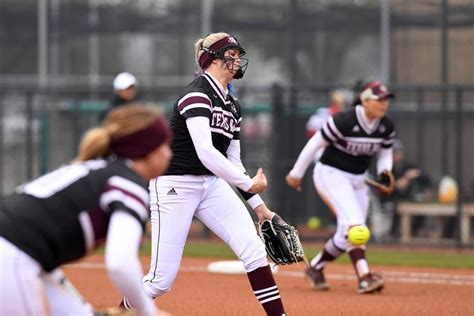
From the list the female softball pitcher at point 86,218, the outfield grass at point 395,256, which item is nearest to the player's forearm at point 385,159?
the outfield grass at point 395,256

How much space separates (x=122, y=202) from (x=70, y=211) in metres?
0.26

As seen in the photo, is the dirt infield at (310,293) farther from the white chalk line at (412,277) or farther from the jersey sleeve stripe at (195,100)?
the jersey sleeve stripe at (195,100)

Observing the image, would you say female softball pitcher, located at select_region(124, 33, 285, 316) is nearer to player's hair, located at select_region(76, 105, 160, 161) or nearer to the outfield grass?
player's hair, located at select_region(76, 105, 160, 161)

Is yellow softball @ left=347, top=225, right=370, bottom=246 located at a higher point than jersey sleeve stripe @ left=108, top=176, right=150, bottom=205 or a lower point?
lower

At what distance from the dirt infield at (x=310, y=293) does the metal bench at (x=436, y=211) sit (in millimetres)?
2992

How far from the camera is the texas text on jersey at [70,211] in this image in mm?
5039

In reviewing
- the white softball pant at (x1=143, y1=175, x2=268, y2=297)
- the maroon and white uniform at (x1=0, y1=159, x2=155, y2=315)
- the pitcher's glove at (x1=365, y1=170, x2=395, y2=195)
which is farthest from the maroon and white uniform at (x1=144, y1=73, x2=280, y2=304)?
the pitcher's glove at (x1=365, y1=170, x2=395, y2=195)

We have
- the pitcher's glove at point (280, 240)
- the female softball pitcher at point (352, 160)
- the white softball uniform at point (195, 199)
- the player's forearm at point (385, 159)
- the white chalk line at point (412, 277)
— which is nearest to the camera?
the white softball uniform at point (195, 199)

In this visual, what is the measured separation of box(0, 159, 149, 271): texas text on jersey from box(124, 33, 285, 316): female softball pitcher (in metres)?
2.71

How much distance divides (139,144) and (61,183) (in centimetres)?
40

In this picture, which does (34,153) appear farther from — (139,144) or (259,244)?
(139,144)

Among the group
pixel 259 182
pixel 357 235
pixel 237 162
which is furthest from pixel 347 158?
pixel 259 182

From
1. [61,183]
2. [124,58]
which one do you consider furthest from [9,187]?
[61,183]

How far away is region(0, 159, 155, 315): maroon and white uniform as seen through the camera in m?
4.96
